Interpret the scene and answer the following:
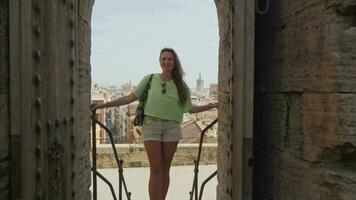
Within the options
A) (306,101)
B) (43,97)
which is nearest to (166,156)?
(43,97)

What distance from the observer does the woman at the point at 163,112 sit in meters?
3.71

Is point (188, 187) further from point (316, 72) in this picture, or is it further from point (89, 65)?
point (316, 72)

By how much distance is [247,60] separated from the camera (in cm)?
258

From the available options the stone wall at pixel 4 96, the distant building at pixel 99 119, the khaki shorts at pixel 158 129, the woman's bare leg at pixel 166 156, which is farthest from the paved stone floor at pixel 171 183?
the stone wall at pixel 4 96

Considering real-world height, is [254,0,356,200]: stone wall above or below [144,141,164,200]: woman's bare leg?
above

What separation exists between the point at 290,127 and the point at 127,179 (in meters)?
5.27

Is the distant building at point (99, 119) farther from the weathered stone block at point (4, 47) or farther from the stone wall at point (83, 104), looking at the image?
the weathered stone block at point (4, 47)

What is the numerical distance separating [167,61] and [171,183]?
3.64 m

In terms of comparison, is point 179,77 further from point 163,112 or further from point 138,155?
point 138,155

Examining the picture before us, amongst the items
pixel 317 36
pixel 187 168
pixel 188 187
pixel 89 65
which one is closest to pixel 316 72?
pixel 317 36

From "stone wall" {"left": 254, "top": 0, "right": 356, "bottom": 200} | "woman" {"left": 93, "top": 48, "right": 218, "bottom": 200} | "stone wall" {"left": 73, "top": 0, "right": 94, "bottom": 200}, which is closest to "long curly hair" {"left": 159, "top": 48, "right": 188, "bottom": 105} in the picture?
"woman" {"left": 93, "top": 48, "right": 218, "bottom": 200}

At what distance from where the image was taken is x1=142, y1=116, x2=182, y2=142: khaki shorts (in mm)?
3709

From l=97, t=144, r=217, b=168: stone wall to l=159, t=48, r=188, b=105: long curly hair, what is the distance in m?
4.61

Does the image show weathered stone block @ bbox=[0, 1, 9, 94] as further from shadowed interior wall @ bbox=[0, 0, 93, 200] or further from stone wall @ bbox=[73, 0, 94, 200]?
stone wall @ bbox=[73, 0, 94, 200]
